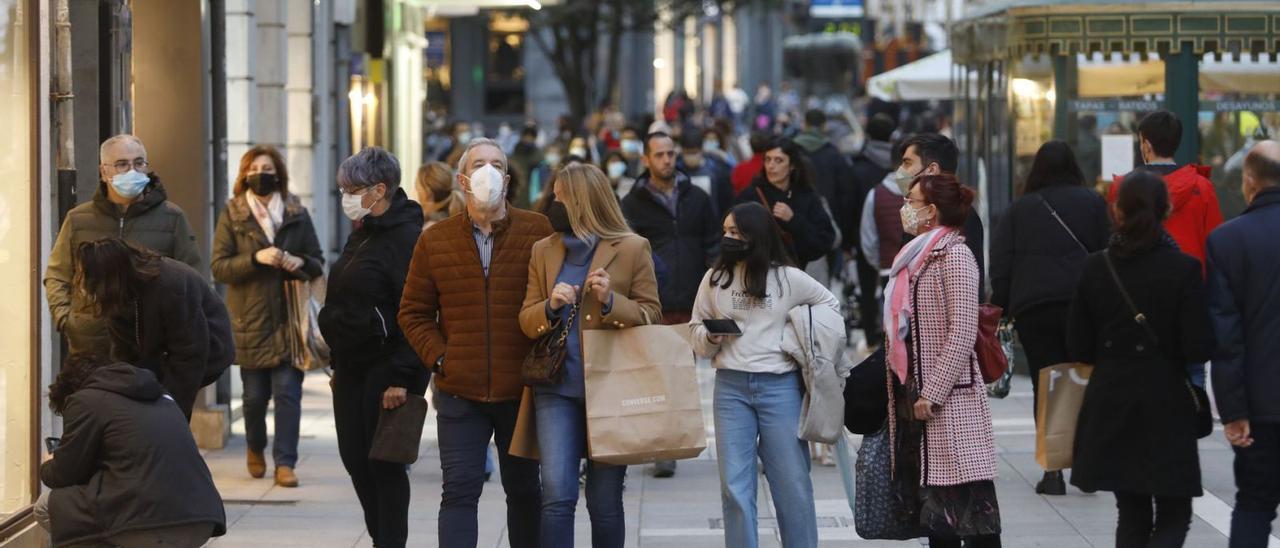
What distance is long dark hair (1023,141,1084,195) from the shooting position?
31.1ft

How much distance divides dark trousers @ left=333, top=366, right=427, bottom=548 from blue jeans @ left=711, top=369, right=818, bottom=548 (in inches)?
50.4

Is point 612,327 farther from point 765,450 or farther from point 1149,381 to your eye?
point 1149,381

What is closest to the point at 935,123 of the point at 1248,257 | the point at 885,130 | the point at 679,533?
the point at 885,130

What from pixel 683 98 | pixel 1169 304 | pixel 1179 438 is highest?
pixel 683 98

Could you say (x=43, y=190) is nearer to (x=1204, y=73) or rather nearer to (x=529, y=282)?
(x=529, y=282)

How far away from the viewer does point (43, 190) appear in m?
8.64

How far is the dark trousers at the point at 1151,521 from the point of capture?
7.08 m

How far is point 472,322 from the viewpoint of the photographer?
7344 mm

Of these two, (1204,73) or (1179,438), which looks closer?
(1179,438)

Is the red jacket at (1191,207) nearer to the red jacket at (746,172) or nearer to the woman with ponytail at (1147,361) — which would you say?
the woman with ponytail at (1147,361)

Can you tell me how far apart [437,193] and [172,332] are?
11.9ft

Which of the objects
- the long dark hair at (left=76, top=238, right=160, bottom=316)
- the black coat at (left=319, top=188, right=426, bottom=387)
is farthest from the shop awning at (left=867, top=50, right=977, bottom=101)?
the long dark hair at (left=76, top=238, right=160, bottom=316)

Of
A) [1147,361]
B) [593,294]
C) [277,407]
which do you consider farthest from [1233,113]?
[593,294]

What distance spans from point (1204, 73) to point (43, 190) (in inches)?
368
